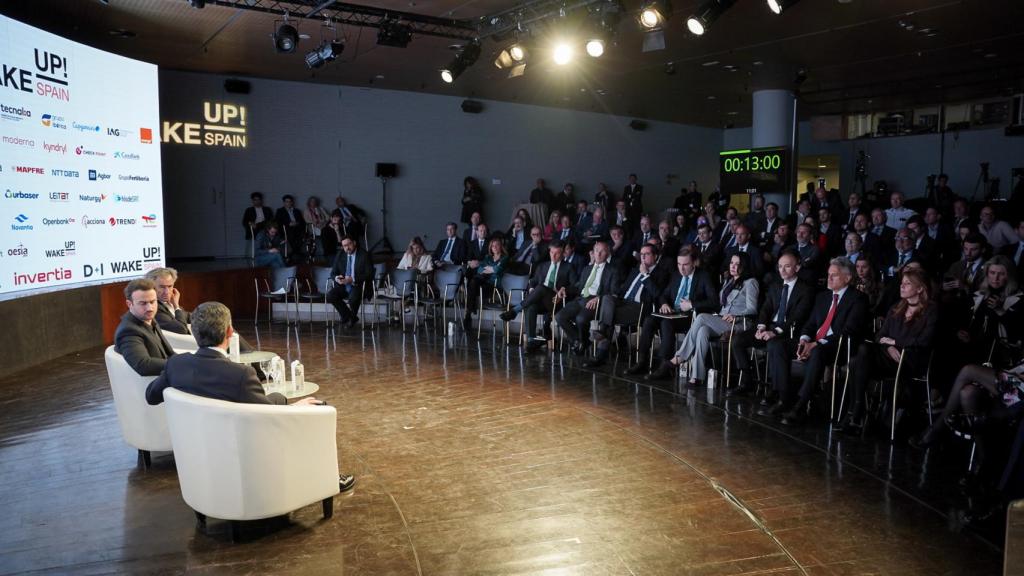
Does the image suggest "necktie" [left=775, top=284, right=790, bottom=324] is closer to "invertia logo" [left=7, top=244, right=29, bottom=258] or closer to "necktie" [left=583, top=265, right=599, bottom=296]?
"necktie" [left=583, top=265, right=599, bottom=296]

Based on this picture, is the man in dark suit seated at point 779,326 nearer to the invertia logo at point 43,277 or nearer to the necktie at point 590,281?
the necktie at point 590,281

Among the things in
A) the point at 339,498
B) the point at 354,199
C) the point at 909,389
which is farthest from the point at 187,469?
the point at 354,199

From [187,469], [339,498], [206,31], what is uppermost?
[206,31]

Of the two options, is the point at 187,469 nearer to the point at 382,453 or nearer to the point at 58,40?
the point at 382,453

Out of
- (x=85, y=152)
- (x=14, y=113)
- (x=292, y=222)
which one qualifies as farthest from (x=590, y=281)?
(x=292, y=222)

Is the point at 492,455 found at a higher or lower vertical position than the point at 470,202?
lower

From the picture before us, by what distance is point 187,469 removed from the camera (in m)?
3.33

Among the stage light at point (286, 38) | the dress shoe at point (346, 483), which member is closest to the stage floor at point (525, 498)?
the dress shoe at point (346, 483)

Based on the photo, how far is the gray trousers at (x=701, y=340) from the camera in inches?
243

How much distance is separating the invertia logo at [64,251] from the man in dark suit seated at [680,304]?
5.62m

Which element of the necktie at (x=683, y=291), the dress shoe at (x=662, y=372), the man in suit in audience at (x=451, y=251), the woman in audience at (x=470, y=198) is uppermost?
the woman in audience at (x=470, y=198)

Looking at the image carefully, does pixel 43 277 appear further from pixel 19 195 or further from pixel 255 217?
pixel 255 217

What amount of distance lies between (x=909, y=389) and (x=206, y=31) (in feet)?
27.9

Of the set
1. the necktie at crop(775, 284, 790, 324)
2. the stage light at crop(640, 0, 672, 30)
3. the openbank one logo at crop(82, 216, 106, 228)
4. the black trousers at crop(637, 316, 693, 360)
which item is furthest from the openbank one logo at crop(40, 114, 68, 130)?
the necktie at crop(775, 284, 790, 324)
